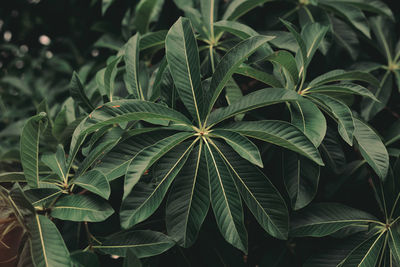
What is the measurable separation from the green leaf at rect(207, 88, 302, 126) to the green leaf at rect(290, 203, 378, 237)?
12.7 inches

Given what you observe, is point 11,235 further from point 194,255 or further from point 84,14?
point 84,14

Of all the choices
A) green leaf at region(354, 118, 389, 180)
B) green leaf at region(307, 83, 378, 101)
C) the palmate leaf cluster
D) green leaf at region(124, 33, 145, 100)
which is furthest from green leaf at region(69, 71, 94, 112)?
green leaf at region(354, 118, 389, 180)

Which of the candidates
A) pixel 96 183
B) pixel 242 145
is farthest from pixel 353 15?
pixel 96 183

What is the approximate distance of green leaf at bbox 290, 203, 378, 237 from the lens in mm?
905

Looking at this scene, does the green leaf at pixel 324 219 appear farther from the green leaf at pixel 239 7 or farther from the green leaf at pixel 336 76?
the green leaf at pixel 239 7

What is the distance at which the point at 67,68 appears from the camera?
1923 mm

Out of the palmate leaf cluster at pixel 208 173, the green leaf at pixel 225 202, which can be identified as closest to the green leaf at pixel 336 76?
the palmate leaf cluster at pixel 208 173

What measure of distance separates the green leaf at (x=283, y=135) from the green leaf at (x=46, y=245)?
0.44 metres

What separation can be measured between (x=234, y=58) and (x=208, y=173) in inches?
10.5

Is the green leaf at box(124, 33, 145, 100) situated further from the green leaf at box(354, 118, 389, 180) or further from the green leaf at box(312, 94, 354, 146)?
the green leaf at box(354, 118, 389, 180)

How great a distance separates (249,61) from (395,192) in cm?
51

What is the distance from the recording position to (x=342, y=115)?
2.85 ft

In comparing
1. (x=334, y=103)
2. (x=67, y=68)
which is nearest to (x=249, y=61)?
(x=334, y=103)

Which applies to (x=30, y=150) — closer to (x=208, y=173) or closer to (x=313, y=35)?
(x=208, y=173)
